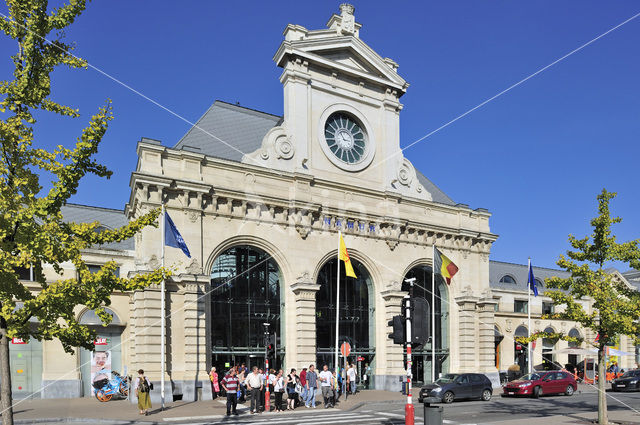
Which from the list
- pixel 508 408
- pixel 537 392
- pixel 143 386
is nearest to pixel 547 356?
pixel 537 392

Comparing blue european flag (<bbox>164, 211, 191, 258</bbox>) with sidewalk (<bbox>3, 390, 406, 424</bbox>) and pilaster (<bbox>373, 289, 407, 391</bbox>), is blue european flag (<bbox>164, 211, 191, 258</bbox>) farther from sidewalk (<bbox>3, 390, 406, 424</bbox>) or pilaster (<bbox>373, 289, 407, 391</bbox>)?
pilaster (<bbox>373, 289, 407, 391</bbox>)

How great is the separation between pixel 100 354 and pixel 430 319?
20552mm

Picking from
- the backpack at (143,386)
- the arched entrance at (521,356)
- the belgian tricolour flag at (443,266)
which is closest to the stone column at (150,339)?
the backpack at (143,386)

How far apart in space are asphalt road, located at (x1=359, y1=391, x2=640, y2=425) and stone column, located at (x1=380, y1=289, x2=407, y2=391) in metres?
5.82

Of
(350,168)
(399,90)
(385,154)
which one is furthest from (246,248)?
(399,90)

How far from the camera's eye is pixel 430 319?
3747 centimetres

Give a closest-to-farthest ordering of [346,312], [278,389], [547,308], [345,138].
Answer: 1. [278,389]
2. [346,312]
3. [345,138]
4. [547,308]

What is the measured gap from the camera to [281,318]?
103 feet

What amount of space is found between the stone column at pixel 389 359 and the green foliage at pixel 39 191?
75.0 feet

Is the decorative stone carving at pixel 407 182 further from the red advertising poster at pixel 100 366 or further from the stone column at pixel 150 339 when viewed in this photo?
the red advertising poster at pixel 100 366

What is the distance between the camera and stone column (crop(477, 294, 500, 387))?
38.5m

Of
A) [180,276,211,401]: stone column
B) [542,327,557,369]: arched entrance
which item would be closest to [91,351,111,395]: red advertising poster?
[180,276,211,401]: stone column

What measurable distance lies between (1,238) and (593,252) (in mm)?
19290

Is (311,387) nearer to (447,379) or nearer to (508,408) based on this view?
(447,379)
